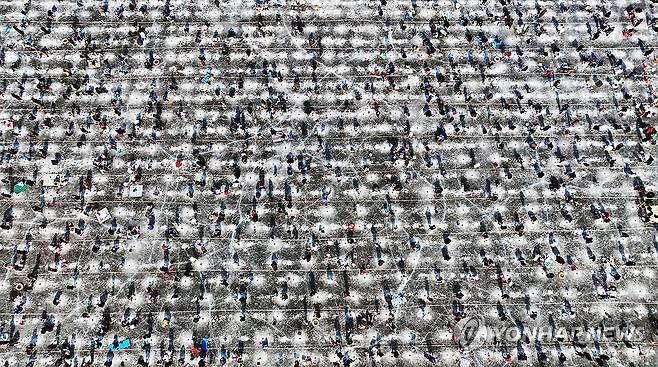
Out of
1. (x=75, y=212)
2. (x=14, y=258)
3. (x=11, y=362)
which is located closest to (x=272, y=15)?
(x=75, y=212)

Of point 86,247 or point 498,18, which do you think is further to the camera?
point 498,18

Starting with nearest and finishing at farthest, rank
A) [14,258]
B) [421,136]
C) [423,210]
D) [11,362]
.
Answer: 1. [11,362]
2. [14,258]
3. [423,210]
4. [421,136]

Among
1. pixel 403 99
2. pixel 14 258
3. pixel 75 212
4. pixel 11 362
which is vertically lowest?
pixel 11 362

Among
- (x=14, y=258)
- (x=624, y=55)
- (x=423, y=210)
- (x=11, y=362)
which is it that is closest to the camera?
(x=11, y=362)

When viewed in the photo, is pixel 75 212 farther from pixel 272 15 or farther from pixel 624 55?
pixel 624 55

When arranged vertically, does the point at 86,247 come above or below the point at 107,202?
below

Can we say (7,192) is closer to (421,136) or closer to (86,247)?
(86,247)
